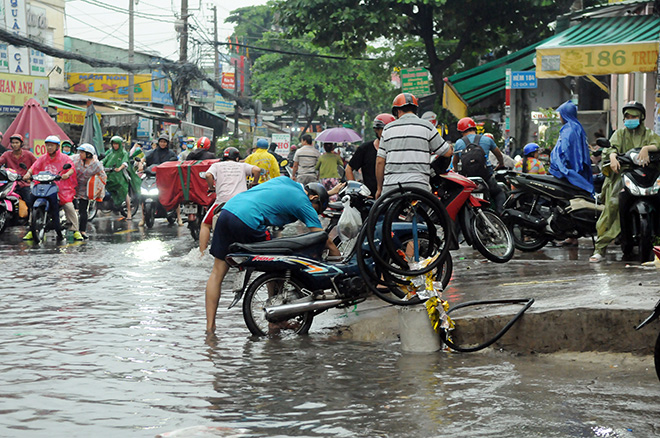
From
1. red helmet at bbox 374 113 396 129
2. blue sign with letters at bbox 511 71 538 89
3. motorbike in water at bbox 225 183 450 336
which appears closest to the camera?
motorbike in water at bbox 225 183 450 336

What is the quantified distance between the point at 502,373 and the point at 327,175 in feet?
41.5

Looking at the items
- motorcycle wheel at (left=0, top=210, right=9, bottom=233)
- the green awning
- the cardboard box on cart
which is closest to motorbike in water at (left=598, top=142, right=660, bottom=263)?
the cardboard box on cart

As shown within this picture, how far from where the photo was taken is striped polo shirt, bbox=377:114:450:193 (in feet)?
25.9

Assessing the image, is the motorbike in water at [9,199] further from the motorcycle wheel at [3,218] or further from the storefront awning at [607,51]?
the storefront awning at [607,51]

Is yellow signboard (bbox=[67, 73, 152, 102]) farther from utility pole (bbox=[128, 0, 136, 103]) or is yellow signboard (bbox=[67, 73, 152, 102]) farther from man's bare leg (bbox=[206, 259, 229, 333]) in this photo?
man's bare leg (bbox=[206, 259, 229, 333])

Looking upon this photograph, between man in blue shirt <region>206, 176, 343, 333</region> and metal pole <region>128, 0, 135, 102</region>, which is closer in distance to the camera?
man in blue shirt <region>206, 176, 343, 333</region>

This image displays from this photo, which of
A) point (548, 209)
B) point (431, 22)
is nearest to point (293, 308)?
point (548, 209)

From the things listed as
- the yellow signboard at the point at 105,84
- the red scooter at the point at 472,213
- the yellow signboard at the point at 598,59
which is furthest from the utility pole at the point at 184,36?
the red scooter at the point at 472,213

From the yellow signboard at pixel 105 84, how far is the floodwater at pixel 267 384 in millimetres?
37956

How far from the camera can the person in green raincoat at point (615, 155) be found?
9.40 m

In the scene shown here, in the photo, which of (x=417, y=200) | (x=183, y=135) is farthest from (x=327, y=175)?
(x=183, y=135)

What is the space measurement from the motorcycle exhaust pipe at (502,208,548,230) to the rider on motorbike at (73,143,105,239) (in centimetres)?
797

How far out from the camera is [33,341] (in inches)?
281

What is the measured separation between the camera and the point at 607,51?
547 inches
